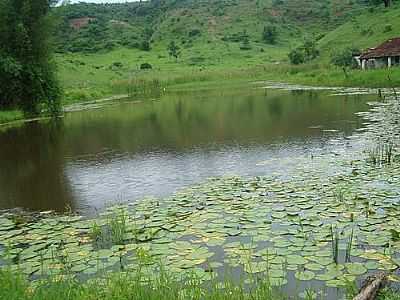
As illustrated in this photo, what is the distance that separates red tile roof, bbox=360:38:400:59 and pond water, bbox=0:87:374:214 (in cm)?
1799

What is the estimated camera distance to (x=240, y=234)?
8.61 metres

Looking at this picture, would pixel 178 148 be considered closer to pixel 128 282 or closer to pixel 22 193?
pixel 22 193

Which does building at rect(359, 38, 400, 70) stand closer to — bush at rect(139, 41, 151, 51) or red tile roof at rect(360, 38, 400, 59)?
red tile roof at rect(360, 38, 400, 59)

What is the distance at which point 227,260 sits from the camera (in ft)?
24.5

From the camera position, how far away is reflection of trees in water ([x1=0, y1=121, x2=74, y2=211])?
12.9 m

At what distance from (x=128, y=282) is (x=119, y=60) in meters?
75.6

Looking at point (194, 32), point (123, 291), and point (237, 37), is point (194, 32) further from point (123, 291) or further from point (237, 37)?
point (123, 291)

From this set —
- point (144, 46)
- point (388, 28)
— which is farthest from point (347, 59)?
point (144, 46)

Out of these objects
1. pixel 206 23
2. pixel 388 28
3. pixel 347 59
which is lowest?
pixel 347 59

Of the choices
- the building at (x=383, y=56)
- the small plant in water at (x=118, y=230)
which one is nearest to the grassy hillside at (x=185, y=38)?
the building at (x=383, y=56)

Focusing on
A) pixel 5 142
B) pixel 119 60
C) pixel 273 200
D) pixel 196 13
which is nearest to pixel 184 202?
pixel 273 200

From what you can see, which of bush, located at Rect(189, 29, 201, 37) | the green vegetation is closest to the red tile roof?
the green vegetation

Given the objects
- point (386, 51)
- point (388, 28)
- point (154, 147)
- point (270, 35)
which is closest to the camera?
point (154, 147)

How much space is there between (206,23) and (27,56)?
81595 mm
